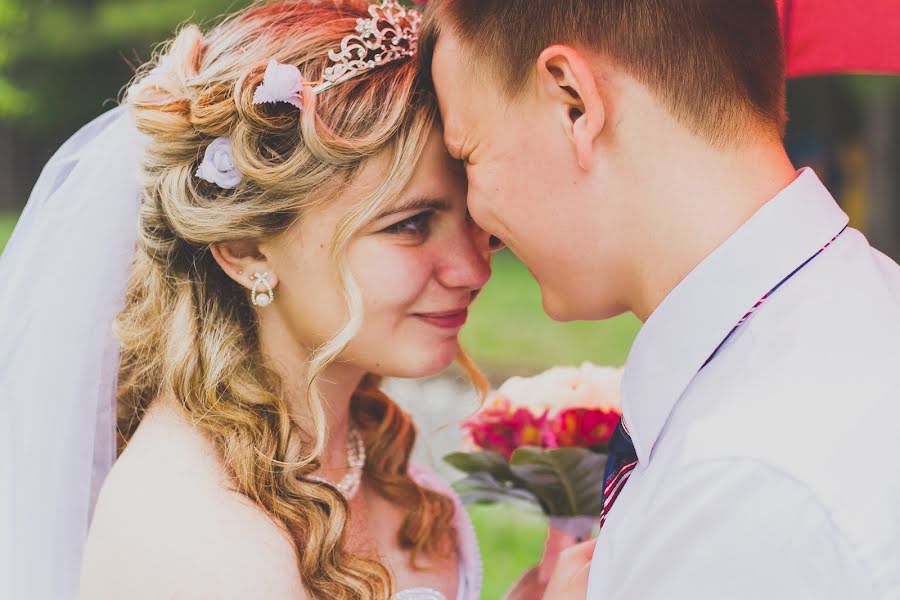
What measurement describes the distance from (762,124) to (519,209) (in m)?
0.53

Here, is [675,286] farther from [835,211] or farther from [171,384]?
[171,384]

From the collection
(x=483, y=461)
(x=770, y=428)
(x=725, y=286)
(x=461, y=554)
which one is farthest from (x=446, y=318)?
(x=770, y=428)

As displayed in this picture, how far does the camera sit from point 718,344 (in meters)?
1.86

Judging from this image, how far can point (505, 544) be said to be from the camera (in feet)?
17.6

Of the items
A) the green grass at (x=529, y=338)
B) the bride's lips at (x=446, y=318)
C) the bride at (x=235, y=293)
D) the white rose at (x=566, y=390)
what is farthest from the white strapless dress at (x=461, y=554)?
the green grass at (x=529, y=338)

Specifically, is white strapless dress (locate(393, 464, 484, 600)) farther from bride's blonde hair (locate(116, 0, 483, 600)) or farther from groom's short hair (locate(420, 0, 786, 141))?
groom's short hair (locate(420, 0, 786, 141))

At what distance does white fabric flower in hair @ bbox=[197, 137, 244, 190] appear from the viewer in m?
2.42

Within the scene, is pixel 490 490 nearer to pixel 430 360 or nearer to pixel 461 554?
pixel 461 554

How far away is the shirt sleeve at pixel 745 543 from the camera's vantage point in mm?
1531

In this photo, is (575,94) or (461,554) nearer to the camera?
(575,94)

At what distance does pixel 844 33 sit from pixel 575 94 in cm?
143

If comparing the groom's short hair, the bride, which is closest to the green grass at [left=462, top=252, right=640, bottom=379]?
the bride

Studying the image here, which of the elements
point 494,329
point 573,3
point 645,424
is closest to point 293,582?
point 645,424

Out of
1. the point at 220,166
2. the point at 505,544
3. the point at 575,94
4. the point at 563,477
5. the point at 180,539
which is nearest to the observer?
the point at 575,94
